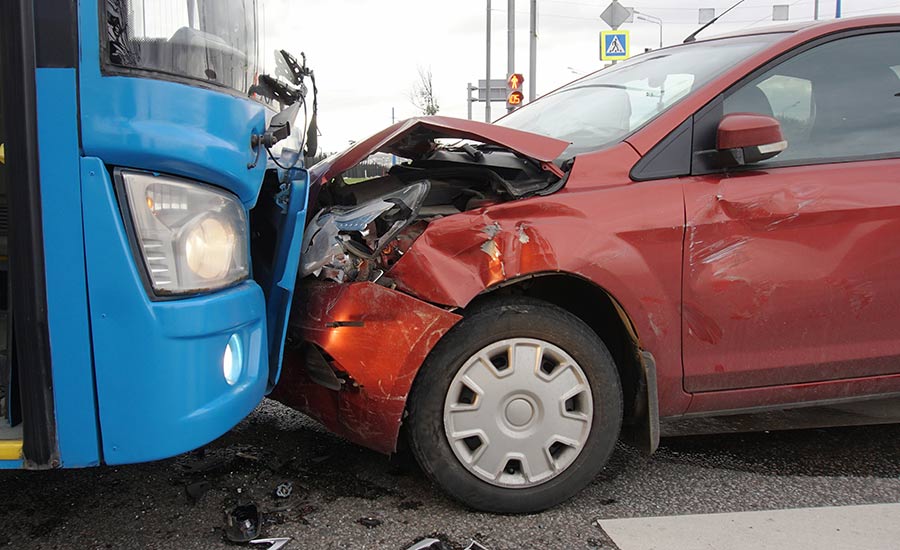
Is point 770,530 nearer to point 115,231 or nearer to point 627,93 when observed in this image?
point 627,93

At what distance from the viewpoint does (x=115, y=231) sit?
1.69 m

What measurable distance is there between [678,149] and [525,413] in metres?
1.13

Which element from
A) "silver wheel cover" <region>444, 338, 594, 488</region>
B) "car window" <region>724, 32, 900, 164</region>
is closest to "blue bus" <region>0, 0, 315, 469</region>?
"silver wheel cover" <region>444, 338, 594, 488</region>

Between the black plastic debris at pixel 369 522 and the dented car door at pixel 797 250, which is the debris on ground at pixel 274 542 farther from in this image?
the dented car door at pixel 797 250

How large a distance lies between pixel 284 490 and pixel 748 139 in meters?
2.13

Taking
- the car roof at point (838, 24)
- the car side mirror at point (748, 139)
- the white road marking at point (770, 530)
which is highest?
the car roof at point (838, 24)

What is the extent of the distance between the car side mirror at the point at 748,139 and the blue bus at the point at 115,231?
167 centimetres

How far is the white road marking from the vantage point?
2.27 m

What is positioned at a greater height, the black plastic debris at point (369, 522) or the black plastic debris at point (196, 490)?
the black plastic debris at point (196, 490)

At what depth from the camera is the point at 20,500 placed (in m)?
2.53

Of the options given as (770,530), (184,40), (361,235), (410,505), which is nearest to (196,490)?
(410,505)

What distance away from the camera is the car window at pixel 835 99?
8.77 feet

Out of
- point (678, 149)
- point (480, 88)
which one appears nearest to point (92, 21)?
point (678, 149)

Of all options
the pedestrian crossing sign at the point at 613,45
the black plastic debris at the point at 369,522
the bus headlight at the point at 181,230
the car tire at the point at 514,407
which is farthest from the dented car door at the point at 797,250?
the pedestrian crossing sign at the point at 613,45
